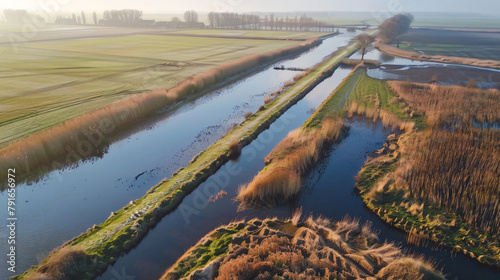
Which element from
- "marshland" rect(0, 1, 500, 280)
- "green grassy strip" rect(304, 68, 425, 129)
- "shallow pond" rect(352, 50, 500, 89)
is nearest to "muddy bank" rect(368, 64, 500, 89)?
A: "shallow pond" rect(352, 50, 500, 89)

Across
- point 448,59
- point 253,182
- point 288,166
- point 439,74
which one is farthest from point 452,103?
point 448,59

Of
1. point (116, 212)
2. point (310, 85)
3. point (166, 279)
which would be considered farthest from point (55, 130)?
point (310, 85)

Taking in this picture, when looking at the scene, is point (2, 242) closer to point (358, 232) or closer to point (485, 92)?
point (358, 232)

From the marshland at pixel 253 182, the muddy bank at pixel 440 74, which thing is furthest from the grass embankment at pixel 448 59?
the marshland at pixel 253 182

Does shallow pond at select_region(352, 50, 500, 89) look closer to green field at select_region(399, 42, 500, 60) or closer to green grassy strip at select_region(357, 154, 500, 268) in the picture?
green field at select_region(399, 42, 500, 60)

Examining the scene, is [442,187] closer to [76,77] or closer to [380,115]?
[380,115]

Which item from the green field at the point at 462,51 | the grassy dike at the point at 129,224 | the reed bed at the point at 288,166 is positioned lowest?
the grassy dike at the point at 129,224

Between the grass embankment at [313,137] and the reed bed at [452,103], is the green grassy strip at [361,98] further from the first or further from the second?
the reed bed at [452,103]
